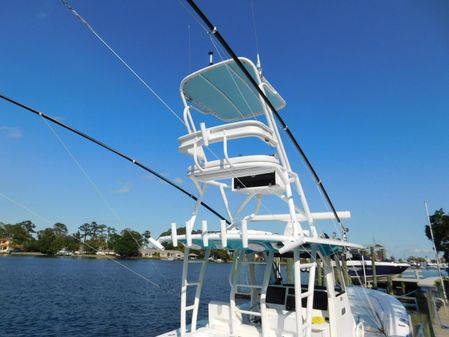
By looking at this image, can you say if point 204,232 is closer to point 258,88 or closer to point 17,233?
point 258,88

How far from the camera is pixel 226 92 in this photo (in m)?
8.97

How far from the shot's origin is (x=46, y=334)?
16406 millimetres

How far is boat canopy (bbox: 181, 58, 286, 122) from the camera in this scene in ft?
25.9

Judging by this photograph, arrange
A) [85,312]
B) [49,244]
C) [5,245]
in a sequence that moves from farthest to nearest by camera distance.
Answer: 1. [5,245]
2. [49,244]
3. [85,312]

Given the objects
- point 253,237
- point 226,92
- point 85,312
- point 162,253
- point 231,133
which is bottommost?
point 85,312

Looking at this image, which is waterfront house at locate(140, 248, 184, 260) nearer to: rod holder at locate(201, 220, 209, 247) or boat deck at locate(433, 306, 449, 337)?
boat deck at locate(433, 306, 449, 337)

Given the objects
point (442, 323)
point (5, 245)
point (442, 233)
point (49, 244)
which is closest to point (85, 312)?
point (442, 323)

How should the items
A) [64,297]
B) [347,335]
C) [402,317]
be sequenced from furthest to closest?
[64,297]
[402,317]
[347,335]

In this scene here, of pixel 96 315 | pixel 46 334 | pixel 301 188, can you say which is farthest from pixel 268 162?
pixel 96 315

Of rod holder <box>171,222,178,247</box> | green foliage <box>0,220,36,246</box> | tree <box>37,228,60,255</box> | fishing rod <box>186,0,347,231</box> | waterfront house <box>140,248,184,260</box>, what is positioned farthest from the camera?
waterfront house <box>140,248,184,260</box>

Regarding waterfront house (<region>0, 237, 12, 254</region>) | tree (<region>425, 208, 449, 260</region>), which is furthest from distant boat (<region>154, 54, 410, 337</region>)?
waterfront house (<region>0, 237, 12, 254</region>)

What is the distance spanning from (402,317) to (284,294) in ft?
16.6

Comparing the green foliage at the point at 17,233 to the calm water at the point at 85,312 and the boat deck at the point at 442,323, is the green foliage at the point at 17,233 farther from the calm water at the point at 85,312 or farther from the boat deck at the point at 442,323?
the boat deck at the point at 442,323

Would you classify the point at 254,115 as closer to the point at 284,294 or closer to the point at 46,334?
the point at 284,294
